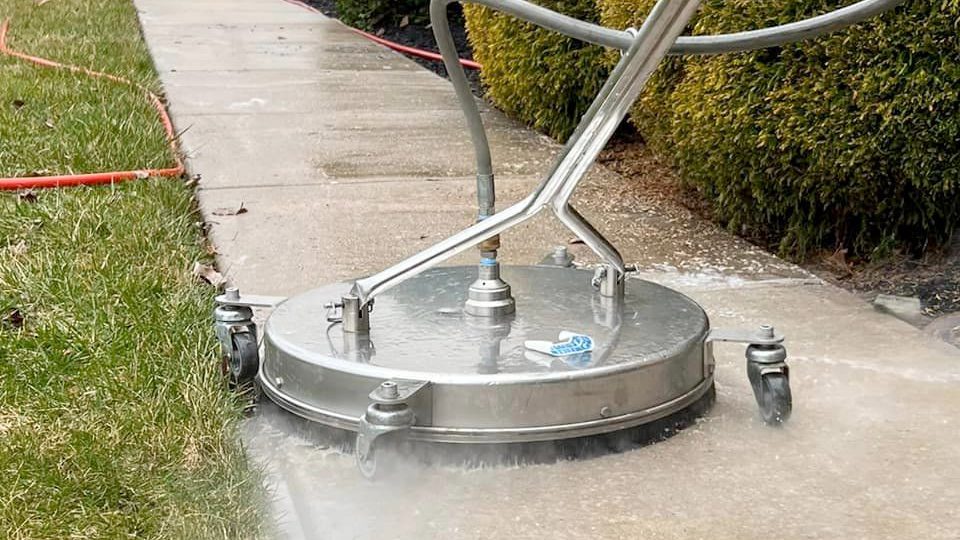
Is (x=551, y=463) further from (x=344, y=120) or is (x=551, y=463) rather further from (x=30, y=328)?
(x=344, y=120)

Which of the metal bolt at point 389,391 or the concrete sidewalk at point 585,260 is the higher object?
the metal bolt at point 389,391

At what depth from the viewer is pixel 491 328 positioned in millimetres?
2336

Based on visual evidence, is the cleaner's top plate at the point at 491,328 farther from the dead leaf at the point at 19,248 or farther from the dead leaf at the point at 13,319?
the dead leaf at the point at 19,248

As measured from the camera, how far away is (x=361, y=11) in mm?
9312

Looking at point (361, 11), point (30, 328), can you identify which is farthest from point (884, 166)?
point (361, 11)

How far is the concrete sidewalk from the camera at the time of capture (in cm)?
196

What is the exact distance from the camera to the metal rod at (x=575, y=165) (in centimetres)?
217

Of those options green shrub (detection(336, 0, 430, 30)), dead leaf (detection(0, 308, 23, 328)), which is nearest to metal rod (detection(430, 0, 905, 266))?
dead leaf (detection(0, 308, 23, 328))

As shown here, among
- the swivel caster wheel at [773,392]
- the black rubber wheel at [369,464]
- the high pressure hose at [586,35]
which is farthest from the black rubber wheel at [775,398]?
the black rubber wheel at [369,464]

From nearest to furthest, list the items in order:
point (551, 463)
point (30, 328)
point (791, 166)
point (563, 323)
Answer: point (551, 463), point (563, 323), point (30, 328), point (791, 166)

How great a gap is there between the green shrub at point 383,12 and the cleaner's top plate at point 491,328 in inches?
268

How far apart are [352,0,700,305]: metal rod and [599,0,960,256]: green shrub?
111cm

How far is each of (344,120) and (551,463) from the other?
11.7ft

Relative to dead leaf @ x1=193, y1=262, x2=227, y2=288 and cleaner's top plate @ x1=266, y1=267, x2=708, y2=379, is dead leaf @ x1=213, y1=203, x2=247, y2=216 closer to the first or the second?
dead leaf @ x1=193, y1=262, x2=227, y2=288
